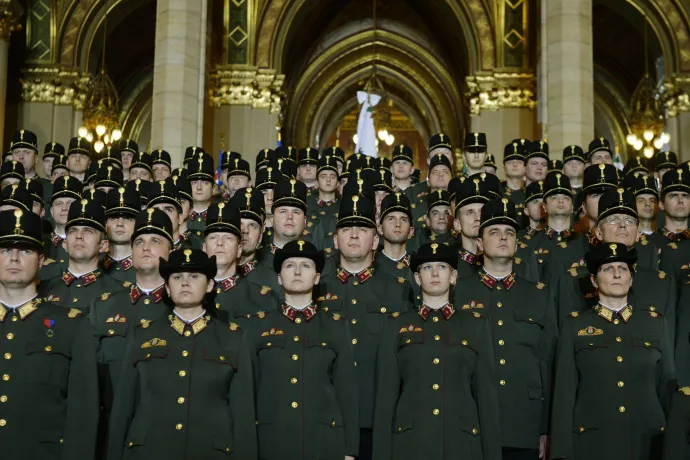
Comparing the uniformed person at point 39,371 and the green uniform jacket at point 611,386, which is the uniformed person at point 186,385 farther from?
the green uniform jacket at point 611,386

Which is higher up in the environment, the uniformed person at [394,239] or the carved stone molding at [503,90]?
the carved stone molding at [503,90]

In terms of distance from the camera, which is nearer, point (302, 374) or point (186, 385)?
point (186, 385)

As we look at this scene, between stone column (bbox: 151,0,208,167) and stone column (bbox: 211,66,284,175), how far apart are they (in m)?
5.00

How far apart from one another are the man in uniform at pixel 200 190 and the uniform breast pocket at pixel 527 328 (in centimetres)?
350

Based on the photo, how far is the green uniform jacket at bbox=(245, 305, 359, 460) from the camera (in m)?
5.15

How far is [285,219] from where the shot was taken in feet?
23.3

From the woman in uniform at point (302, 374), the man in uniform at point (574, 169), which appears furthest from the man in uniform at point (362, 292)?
the man in uniform at point (574, 169)

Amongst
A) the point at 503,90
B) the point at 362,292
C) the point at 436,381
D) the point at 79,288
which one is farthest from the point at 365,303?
the point at 503,90

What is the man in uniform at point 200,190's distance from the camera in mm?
8703

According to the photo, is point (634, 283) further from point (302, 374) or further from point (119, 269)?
point (119, 269)

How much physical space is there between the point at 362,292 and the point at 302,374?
111 cm

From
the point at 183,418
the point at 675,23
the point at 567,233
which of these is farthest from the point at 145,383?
the point at 675,23

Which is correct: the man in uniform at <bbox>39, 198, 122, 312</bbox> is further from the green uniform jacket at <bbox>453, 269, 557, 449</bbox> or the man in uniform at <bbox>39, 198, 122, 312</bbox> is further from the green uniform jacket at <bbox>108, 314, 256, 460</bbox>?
the green uniform jacket at <bbox>453, 269, 557, 449</bbox>

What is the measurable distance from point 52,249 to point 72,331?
9.01ft
